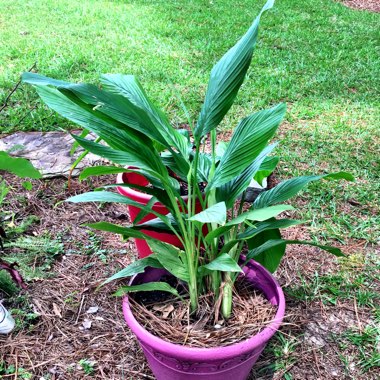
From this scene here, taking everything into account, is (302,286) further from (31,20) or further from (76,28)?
(31,20)

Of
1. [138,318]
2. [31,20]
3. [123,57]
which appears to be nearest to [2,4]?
[31,20]

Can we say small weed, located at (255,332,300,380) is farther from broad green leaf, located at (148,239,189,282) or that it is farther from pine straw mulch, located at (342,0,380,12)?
pine straw mulch, located at (342,0,380,12)

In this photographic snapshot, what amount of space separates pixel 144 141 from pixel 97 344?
27.9 inches

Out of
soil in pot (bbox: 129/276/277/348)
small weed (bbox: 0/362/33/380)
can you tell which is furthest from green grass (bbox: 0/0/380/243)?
small weed (bbox: 0/362/33/380)

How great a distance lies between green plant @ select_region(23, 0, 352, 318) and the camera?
1.06m

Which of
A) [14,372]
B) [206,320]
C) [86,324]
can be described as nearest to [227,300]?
[206,320]

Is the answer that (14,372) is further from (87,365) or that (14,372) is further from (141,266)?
(141,266)

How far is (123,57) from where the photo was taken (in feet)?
12.0

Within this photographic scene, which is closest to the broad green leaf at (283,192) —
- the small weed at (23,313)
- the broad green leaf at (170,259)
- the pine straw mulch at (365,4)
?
the broad green leaf at (170,259)

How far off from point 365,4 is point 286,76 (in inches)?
142

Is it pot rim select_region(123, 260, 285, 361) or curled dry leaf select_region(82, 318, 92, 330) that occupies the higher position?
pot rim select_region(123, 260, 285, 361)

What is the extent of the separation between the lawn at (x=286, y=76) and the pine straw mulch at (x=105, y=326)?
0.06ft

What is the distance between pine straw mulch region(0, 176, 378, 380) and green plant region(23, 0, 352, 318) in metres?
0.32

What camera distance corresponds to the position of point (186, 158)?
132 centimetres
